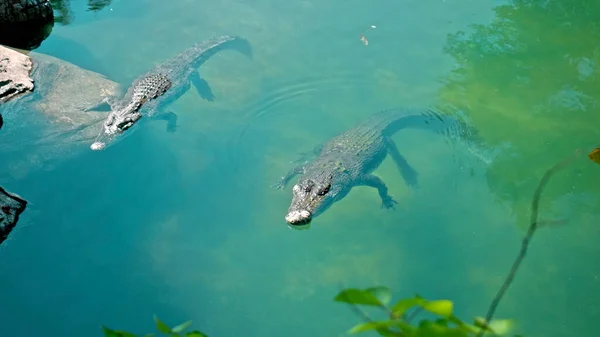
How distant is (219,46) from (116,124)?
181 centimetres

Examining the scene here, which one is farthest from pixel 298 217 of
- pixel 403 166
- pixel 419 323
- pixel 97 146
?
pixel 419 323

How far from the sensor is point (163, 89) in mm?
6891

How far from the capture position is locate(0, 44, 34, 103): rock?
645cm

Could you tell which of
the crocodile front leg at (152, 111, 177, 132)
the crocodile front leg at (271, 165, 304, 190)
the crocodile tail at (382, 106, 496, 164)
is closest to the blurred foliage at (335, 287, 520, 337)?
the crocodile front leg at (271, 165, 304, 190)

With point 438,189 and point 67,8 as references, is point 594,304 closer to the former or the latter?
point 438,189

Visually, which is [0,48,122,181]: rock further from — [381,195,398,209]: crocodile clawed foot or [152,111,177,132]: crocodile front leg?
[381,195,398,209]: crocodile clawed foot

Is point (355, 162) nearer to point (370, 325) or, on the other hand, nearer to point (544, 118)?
point (544, 118)

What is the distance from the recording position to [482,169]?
595cm

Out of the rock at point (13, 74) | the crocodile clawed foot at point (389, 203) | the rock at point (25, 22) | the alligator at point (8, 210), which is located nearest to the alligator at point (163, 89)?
the rock at point (13, 74)

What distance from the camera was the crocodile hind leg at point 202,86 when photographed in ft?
22.6

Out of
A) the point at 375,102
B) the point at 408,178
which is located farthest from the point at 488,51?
the point at 408,178

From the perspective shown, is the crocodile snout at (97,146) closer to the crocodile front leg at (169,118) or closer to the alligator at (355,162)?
the crocodile front leg at (169,118)

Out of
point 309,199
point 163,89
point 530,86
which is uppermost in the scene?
point 530,86

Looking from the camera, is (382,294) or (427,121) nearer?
(382,294)
